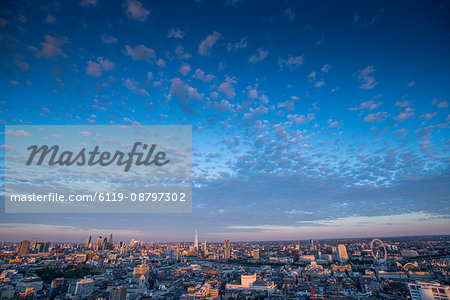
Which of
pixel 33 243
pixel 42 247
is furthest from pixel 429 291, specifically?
pixel 33 243

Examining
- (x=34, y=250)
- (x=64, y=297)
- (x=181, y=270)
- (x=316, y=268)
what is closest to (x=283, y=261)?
(x=316, y=268)

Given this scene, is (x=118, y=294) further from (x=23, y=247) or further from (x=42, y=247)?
(x=42, y=247)

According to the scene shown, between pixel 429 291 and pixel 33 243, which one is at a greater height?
pixel 33 243

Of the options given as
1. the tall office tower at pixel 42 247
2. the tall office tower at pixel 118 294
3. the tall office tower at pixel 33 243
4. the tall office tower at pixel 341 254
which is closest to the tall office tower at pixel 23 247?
the tall office tower at pixel 42 247

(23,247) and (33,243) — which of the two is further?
(33,243)

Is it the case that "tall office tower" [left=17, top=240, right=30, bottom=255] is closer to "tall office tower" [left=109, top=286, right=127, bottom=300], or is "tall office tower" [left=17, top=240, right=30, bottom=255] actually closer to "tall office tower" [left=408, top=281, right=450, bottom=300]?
"tall office tower" [left=109, top=286, right=127, bottom=300]

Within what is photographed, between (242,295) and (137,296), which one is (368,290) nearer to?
(242,295)

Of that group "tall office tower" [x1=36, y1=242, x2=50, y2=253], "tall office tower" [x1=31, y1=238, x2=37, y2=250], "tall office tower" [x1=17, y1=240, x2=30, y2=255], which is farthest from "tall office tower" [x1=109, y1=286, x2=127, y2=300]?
"tall office tower" [x1=31, y1=238, x2=37, y2=250]

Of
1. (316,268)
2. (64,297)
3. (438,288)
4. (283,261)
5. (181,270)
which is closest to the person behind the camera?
(438,288)
